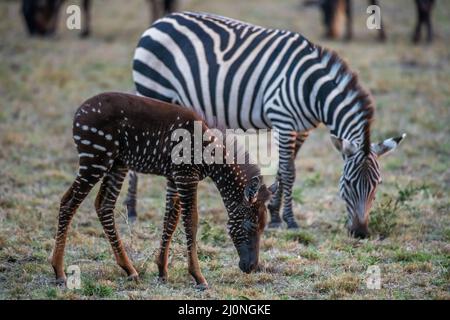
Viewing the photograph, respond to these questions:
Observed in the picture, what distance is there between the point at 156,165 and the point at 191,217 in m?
0.58

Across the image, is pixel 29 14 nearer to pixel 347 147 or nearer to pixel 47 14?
pixel 47 14

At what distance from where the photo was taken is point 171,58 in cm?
955

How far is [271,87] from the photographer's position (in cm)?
904

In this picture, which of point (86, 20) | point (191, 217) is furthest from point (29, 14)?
point (191, 217)

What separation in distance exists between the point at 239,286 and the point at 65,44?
13.6 meters

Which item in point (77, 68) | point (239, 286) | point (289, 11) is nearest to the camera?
point (239, 286)

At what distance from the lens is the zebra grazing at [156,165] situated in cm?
668

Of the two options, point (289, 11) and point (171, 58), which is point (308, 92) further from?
point (289, 11)

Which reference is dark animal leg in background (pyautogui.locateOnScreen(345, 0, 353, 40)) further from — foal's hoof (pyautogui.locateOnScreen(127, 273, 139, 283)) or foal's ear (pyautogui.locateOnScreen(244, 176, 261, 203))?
foal's hoof (pyautogui.locateOnScreen(127, 273, 139, 283))

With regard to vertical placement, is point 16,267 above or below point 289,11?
below

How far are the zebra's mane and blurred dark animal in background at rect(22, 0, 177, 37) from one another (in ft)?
38.9

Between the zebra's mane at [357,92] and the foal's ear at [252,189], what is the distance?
1898mm
